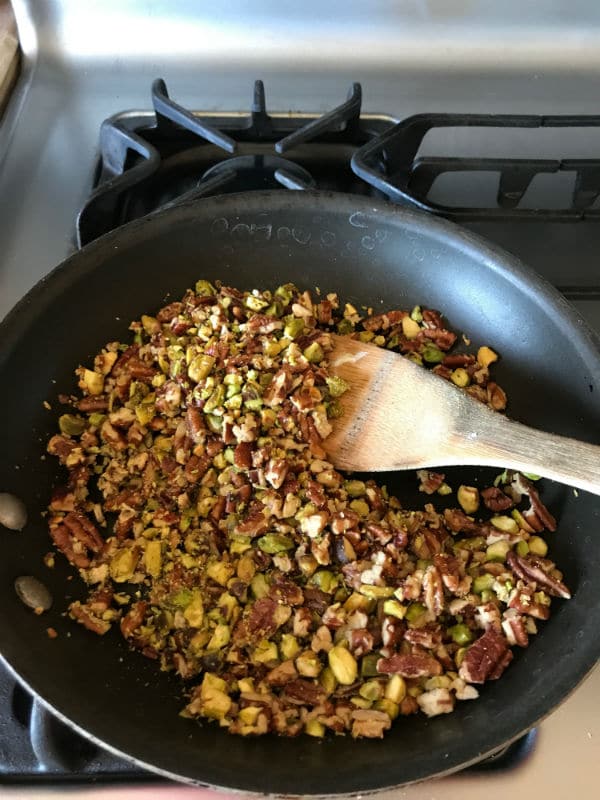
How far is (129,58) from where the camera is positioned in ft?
4.44

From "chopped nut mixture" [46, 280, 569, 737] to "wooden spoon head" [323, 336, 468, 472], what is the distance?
29mm

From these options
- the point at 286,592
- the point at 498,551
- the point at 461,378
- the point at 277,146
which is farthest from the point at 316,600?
the point at 277,146

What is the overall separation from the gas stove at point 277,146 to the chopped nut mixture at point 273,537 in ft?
0.37

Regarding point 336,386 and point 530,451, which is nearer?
point 530,451

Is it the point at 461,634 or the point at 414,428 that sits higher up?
the point at 414,428

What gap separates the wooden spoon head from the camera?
949mm

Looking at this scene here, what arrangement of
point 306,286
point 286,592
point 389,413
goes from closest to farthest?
point 286,592, point 389,413, point 306,286

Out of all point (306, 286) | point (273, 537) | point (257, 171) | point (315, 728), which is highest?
point (257, 171)

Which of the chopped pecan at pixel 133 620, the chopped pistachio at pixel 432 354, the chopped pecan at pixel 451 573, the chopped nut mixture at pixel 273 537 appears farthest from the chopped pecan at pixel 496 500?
the chopped pecan at pixel 133 620

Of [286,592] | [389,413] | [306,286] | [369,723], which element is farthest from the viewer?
[306,286]

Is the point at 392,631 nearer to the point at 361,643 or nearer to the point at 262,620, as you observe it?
the point at 361,643

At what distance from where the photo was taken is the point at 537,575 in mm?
861

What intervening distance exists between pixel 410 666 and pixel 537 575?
191 millimetres

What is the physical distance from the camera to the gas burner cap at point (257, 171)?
113 centimetres
